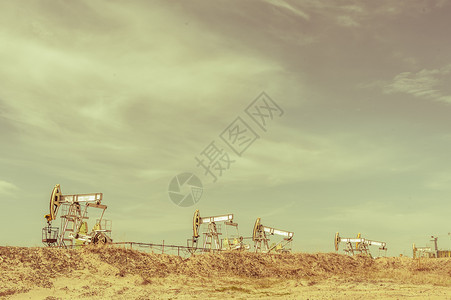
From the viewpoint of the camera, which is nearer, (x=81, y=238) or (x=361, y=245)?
(x=81, y=238)

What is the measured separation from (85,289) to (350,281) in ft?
58.1

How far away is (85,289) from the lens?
22109 millimetres

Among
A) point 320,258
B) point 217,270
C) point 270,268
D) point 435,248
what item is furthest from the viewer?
point 435,248

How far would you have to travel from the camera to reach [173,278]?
2644 centimetres

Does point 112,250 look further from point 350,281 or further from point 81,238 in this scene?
point 350,281

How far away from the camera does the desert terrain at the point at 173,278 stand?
71.6ft

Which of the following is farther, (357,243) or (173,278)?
(357,243)

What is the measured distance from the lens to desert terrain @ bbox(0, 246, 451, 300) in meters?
21.8

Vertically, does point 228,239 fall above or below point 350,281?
above

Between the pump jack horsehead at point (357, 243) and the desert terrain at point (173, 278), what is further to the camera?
the pump jack horsehead at point (357, 243)

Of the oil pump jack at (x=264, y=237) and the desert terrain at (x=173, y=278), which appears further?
the oil pump jack at (x=264, y=237)

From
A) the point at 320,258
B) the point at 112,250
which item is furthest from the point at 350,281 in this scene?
the point at 112,250

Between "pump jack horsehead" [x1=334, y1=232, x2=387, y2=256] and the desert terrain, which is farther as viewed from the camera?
"pump jack horsehead" [x1=334, y1=232, x2=387, y2=256]

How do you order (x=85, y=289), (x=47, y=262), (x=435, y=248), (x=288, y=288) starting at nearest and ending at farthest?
(x=85, y=289), (x=47, y=262), (x=288, y=288), (x=435, y=248)
